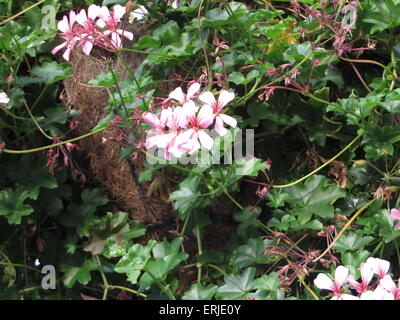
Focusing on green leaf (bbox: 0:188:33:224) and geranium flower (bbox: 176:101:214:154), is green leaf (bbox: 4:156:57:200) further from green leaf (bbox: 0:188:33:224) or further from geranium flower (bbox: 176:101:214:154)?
geranium flower (bbox: 176:101:214:154)

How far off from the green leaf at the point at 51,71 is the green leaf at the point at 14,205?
34cm

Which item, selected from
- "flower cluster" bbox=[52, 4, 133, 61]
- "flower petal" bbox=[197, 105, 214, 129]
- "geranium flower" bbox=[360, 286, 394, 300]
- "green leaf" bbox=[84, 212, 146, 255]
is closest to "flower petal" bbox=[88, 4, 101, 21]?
"flower cluster" bbox=[52, 4, 133, 61]

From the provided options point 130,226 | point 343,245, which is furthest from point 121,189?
point 343,245

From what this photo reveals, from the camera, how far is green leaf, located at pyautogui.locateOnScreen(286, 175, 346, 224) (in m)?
1.69

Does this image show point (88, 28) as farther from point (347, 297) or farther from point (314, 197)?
point (347, 297)

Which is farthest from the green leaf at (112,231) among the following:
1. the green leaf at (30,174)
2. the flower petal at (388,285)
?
the flower petal at (388,285)

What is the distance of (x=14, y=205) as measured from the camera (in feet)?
6.25

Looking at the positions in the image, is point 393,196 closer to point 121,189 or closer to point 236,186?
point 236,186

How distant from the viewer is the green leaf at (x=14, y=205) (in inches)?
73.5

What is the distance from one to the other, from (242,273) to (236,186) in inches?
9.4

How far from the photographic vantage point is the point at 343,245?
162 cm

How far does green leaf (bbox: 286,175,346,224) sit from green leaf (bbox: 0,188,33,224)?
29.2 inches

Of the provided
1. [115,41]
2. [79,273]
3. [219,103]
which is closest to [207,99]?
[219,103]

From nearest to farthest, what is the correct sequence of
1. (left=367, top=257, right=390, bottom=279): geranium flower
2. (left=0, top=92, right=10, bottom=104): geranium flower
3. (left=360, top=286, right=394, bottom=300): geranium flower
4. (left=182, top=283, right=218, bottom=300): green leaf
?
(left=360, top=286, right=394, bottom=300): geranium flower < (left=367, top=257, right=390, bottom=279): geranium flower < (left=182, top=283, right=218, bottom=300): green leaf < (left=0, top=92, right=10, bottom=104): geranium flower
